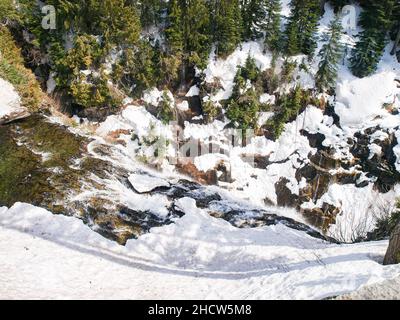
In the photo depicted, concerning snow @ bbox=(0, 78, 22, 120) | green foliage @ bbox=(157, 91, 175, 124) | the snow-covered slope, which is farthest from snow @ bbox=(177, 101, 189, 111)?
snow @ bbox=(0, 78, 22, 120)

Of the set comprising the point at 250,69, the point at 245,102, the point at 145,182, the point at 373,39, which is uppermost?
the point at 373,39

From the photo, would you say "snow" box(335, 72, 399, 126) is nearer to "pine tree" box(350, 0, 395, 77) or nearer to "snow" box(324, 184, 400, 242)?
"pine tree" box(350, 0, 395, 77)

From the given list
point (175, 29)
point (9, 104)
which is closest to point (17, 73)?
point (9, 104)

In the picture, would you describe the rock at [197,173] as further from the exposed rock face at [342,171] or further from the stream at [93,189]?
the stream at [93,189]

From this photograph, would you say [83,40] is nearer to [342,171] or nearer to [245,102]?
[245,102]

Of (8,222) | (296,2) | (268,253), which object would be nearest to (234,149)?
(296,2)
